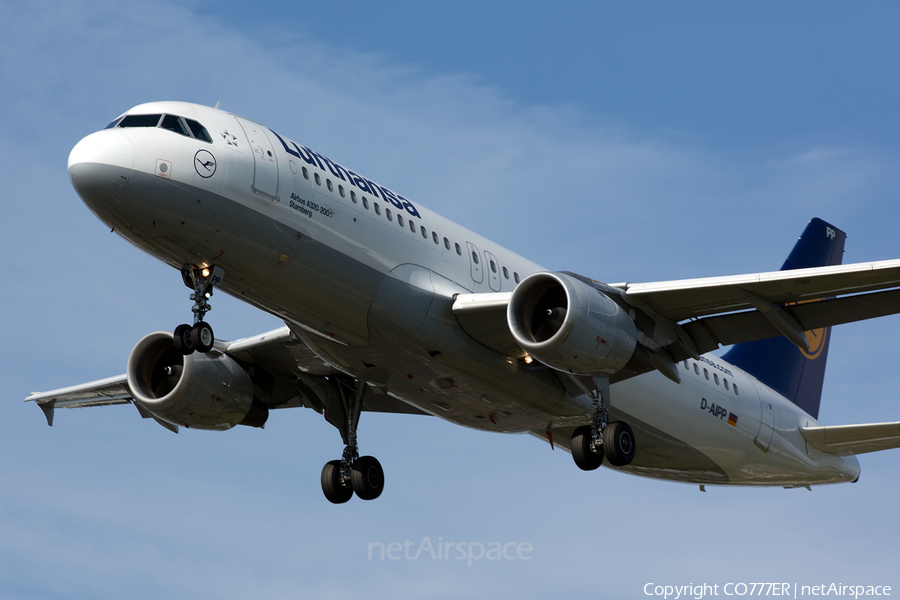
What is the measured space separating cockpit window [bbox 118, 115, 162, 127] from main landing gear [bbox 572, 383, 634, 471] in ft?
35.3

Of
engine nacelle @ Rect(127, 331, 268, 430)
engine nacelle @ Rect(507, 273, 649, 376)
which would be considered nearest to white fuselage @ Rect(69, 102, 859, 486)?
engine nacelle @ Rect(507, 273, 649, 376)

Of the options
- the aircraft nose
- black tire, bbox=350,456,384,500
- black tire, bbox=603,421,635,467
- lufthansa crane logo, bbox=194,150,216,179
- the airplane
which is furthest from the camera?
black tire, bbox=350,456,384,500

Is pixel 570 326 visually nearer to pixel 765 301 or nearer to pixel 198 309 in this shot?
pixel 765 301

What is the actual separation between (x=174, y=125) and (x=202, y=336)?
384cm

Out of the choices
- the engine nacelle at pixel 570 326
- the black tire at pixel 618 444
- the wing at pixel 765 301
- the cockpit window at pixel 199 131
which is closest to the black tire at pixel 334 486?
the black tire at pixel 618 444

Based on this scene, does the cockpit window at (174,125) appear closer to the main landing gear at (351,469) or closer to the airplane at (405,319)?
the airplane at (405,319)

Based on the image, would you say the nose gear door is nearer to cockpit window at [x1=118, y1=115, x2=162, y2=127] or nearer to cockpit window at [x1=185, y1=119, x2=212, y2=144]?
cockpit window at [x1=185, y1=119, x2=212, y2=144]

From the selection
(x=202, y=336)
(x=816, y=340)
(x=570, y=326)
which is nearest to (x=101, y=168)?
(x=202, y=336)

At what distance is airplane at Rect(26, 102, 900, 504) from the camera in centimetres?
2020

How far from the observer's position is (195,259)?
67.2 ft

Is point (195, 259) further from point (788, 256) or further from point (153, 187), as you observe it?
point (788, 256)

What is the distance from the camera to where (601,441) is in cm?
2430

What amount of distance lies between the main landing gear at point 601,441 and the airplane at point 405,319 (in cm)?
5

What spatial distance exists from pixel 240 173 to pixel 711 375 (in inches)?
558
